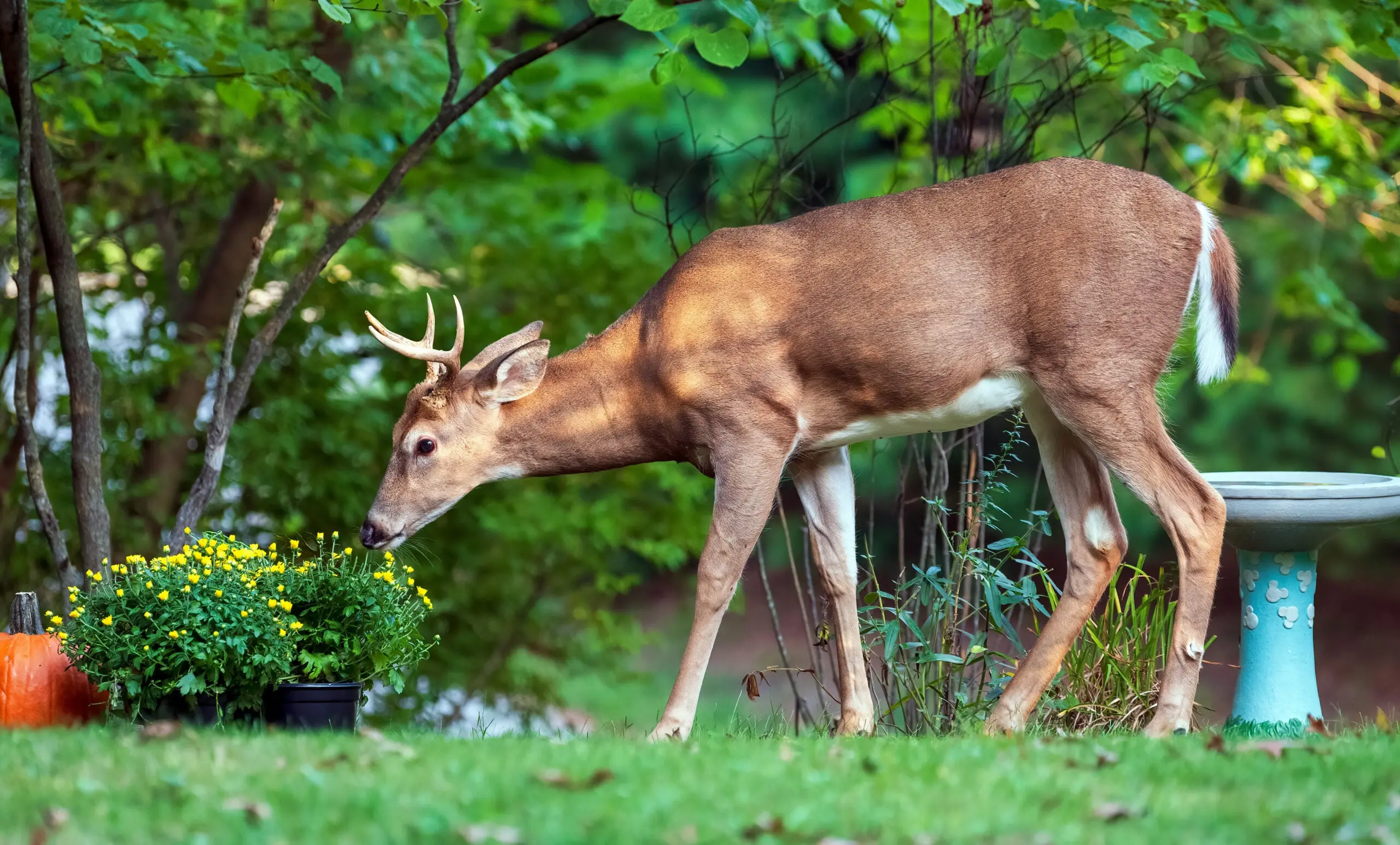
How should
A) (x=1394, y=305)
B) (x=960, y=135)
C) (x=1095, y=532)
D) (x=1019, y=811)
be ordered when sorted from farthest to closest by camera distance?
1. (x=1394, y=305)
2. (x=960, y=135)
3. (x=1095, y=532)
4. (x=1019, y=811)

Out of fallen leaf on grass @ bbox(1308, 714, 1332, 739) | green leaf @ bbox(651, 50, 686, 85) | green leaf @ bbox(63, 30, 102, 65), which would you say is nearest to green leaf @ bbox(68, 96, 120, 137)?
green leaf @ bbox(63, 30, 102, 65)

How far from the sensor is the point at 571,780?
142 inches

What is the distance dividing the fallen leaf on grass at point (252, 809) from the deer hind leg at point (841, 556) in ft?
8.81

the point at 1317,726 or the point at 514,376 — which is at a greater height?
the point at 514,376

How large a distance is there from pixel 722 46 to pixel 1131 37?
4.97 feet

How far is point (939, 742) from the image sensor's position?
4.55 meters

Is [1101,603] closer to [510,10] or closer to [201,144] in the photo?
[510,10]

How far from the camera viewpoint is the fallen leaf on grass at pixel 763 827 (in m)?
3.19

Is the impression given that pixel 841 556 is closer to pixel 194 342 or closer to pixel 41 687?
pixel 41 687

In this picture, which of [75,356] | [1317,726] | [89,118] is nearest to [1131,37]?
[1317,726]

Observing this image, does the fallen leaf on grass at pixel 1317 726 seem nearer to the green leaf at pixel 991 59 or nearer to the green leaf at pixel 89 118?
the green leaf at pixel 991 59

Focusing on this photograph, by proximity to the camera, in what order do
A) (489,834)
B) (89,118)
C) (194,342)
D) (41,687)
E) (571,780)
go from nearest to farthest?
(489,834) < (571,780) < (41,687) < (89,118) < (194,342)

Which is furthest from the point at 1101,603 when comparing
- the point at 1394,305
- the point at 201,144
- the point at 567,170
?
the point at 201,144

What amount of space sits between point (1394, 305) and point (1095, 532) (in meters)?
8.55
